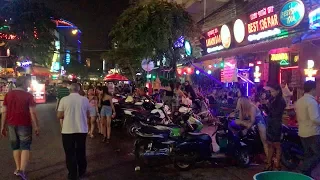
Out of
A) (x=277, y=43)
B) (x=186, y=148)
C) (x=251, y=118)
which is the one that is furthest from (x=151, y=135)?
(x=277, y=43)

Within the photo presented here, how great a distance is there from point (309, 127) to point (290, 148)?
5.85 feet

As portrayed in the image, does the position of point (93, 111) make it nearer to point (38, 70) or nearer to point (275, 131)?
point (275, 131)

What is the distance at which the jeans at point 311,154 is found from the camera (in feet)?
19.7

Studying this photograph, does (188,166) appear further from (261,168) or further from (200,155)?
(261,168)

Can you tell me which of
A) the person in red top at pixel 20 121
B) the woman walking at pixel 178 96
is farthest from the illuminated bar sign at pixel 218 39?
the person in red top at pixel 20 121

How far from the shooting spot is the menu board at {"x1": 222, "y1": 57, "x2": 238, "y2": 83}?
14.2 meters

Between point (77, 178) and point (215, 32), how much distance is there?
34.7 feet

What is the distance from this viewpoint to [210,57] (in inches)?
609

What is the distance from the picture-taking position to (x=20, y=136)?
22.4ft

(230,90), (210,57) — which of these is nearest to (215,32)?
(210,57)

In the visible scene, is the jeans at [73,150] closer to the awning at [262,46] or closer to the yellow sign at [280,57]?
the awning at [262,46]

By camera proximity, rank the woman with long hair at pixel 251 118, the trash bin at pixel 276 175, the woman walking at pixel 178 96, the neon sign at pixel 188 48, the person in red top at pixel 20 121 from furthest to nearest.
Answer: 1. the woman walking at pixel 178 96
2. the neon sign at pixel 188 48
3. the woman with long hair at pixel 251 118
4. the person in red top at pixel 20 121
5. the trash bin at pixel 276 175

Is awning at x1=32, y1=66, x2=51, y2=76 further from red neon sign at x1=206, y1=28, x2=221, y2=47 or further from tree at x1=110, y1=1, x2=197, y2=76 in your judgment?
tree at x1=110, y1=1, x2=197, y2=76

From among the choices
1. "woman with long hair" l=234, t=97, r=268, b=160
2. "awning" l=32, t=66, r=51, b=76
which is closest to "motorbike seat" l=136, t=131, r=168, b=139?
"woman with long hair" l=234, t=97, r=268, b=160
